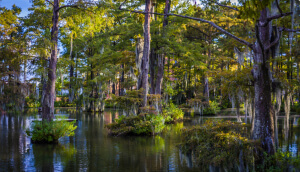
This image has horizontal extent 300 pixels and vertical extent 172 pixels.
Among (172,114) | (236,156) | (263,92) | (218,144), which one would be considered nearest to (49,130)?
(218,144)

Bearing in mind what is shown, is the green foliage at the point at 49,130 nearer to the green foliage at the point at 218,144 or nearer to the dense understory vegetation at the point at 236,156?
the green foliage at the point at 218,144

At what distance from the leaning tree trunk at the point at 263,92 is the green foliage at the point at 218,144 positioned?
0.55 m

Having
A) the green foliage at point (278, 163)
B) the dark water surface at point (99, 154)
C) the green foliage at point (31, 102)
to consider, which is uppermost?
the green foliage at point (31, 102)

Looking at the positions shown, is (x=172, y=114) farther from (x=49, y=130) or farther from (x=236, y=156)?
(x=236, y=156)

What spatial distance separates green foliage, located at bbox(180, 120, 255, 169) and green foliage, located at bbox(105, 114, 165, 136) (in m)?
7.09

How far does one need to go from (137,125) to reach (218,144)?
28.0 ft

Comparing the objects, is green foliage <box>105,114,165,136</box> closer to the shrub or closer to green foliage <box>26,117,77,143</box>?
green foliage <box>26,117,77,143</box>

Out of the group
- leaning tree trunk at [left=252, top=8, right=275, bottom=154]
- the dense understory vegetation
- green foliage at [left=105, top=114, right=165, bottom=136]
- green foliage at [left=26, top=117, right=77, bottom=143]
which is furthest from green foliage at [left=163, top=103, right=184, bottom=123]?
leaning tree trunk at [left=252, top=8, right=275, bottom=154]

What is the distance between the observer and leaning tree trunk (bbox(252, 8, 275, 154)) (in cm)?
763

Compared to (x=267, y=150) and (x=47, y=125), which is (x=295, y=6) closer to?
(x=267, y=150)

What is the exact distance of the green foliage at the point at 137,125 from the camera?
51.1 ft

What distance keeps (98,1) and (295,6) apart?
1019cm

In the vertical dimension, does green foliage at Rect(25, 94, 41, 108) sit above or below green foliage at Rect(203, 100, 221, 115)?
above

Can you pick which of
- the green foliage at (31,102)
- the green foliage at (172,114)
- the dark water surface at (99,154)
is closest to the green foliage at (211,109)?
the green foliage at (172,114)
